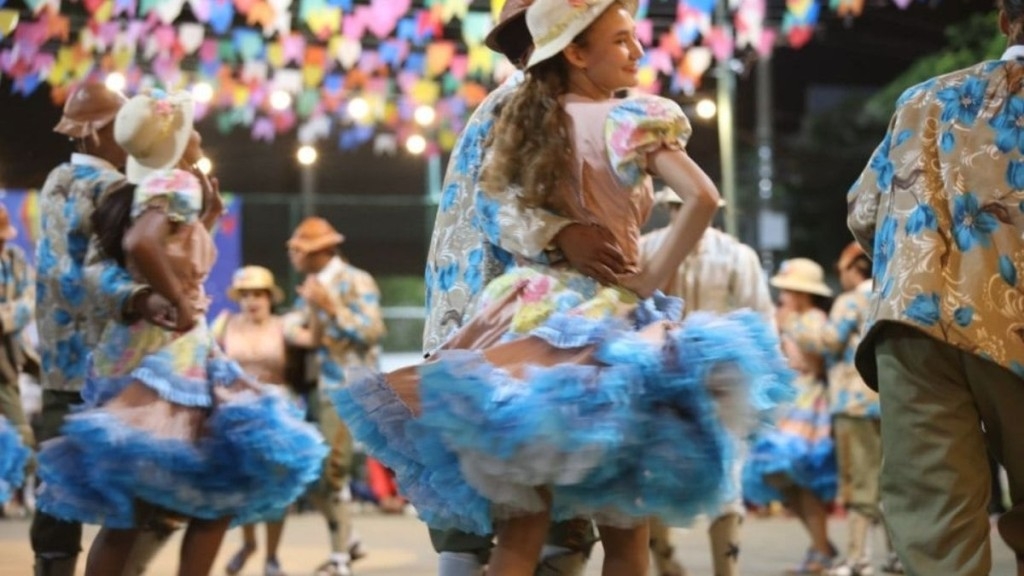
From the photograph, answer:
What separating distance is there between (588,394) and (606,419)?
Answer: 0.21 feet

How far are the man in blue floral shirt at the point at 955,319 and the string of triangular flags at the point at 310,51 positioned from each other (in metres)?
6.88

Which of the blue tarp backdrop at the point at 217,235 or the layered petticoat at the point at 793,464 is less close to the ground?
the blue tarp backdrop at the point at 217,235

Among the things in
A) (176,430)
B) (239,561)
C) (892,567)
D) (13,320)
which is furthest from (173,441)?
(892,567)

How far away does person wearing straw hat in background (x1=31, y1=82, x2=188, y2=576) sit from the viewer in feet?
17.6

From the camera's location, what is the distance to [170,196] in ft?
16.3

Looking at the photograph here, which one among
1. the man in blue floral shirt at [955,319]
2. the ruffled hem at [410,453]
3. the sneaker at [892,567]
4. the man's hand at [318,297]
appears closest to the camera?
the ruffled hem at [410,453]

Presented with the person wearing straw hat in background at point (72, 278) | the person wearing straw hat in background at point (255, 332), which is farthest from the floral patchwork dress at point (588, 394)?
the person wearing straw hat in background at point (255, 332)

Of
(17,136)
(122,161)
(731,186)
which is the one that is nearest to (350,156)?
(731,186)

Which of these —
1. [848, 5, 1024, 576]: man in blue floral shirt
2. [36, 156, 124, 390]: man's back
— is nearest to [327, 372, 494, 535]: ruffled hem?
[848, 5, 1024, 576]: man in blue floral shirt

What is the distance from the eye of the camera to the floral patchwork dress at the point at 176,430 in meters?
4.80

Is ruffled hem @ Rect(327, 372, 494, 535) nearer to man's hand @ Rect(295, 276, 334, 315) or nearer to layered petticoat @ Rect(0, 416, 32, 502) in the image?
layered petticoat @ Rect(0, 416, 32, 502)

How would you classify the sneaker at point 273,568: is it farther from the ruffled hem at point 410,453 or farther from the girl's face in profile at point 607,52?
the girl's face in profile at point 607,52

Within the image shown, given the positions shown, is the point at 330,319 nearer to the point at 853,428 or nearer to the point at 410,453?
the point at 853,428

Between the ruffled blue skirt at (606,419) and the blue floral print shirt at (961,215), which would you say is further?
the blue floral print shirt at (961,215)
